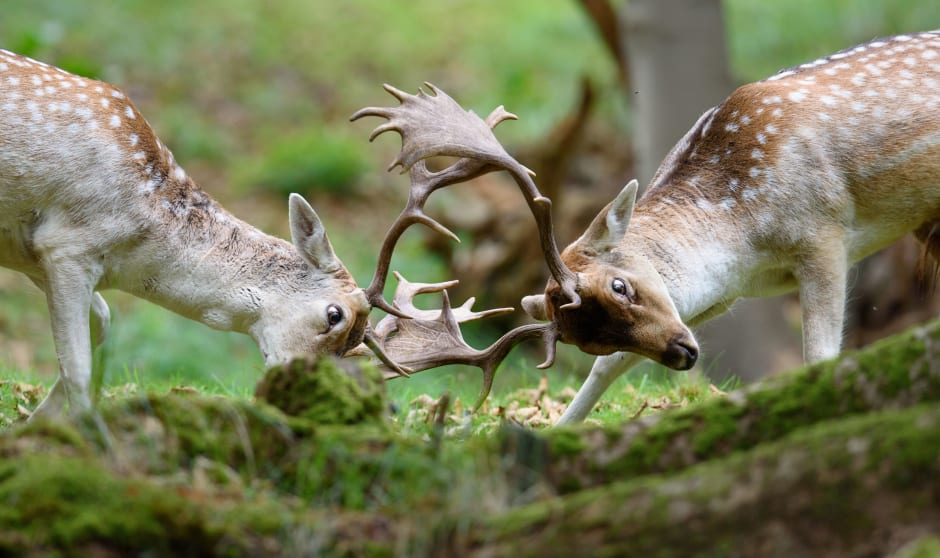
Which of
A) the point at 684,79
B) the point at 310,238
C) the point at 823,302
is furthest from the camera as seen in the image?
the point at 684,79

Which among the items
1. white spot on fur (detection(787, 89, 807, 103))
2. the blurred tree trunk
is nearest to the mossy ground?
white spot on fur (detection(787, 89, 807, 103))

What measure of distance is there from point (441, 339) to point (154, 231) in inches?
65.3

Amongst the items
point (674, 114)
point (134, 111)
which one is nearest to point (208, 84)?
point (674, 114)

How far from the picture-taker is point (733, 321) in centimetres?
1143

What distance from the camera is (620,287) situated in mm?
5836

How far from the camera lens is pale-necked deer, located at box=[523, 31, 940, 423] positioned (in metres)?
6.05

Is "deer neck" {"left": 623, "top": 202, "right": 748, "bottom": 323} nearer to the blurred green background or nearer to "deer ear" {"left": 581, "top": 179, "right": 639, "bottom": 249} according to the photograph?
"deer ear" {"left": 581, "top": 179, "right": 639, "bottom": 249}

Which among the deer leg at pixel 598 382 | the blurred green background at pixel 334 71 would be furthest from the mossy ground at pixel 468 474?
the blurred green background at pixel 334 71

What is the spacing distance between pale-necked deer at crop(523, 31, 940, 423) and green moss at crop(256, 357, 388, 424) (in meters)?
2.14

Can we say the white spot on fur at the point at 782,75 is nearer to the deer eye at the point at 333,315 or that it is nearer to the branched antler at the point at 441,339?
the branched antler at the point at 441,339

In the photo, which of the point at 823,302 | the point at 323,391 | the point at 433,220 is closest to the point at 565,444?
the point at 323,391

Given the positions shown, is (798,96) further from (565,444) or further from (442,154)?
(565,444)

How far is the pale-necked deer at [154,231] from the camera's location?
5969 mm

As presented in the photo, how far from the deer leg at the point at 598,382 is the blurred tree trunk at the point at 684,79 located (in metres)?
5.43
